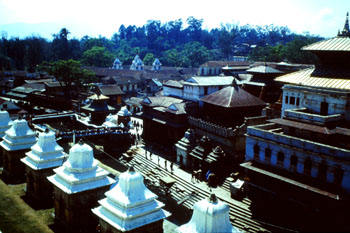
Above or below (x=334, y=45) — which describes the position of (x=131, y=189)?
below

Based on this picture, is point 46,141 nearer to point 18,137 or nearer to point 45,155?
point 45,155

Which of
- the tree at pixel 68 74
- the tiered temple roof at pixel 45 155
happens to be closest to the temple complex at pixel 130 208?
the tiered temple roof at pixel 45 155

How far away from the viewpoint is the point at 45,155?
28.7 metres

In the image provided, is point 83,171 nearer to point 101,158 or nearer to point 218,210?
point 218,210

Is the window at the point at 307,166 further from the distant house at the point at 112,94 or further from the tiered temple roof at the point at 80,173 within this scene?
the distant house at the point at 112,94

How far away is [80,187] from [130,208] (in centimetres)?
616

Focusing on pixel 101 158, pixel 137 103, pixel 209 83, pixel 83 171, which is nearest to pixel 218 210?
pixel 83 171

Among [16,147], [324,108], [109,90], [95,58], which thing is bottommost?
[16,147]

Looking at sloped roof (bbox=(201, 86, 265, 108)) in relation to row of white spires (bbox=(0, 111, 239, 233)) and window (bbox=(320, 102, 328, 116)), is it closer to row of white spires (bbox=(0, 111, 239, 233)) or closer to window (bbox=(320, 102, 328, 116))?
window (bbox=(320, 102, 328, 116))

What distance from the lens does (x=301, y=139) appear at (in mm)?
26953

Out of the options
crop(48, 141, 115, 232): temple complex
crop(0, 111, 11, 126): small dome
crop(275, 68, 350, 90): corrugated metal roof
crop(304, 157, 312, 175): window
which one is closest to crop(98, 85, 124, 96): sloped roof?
crop(0, 111, 11, 126): small dome

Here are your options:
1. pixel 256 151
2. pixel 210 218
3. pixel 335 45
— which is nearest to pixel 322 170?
pixel 256 151

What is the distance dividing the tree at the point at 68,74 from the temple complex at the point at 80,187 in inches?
2093

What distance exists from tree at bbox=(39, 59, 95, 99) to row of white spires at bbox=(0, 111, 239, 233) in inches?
1845
